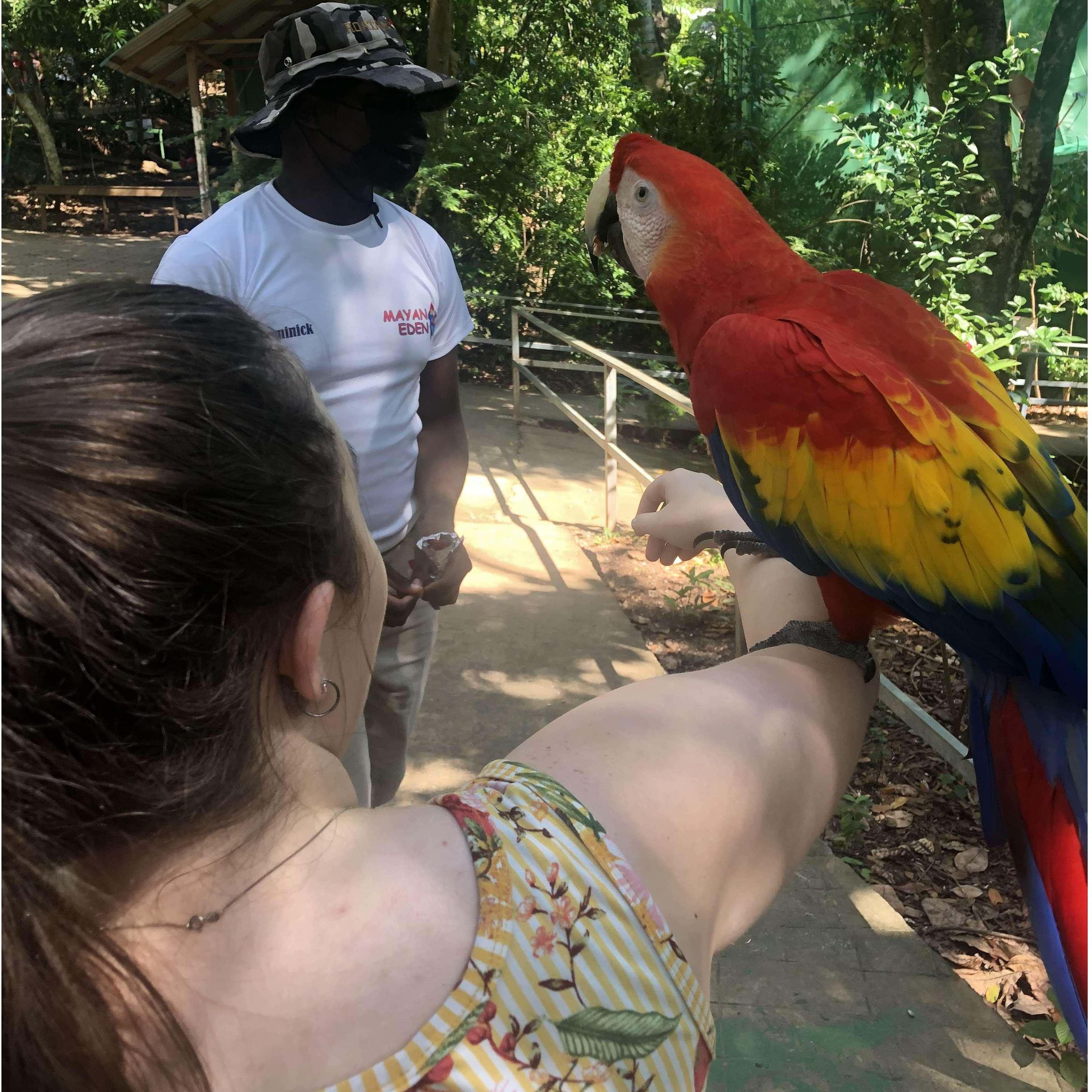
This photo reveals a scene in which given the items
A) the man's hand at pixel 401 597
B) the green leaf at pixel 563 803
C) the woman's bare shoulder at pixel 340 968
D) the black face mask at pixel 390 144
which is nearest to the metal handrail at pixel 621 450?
the man's hand at pixel 401 597

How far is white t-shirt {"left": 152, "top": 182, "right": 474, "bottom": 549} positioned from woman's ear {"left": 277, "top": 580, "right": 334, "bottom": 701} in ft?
3.00

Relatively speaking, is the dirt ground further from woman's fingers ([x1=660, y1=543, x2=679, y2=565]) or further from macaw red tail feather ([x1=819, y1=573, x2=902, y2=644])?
woman's fingers ([x1=660, y1=543, x2=679, y2=565])

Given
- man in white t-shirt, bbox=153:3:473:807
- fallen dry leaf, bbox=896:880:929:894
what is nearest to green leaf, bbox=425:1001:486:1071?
man in white t-shirt, bbox=153:3:473:807

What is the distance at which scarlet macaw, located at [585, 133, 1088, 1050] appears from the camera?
1.24m

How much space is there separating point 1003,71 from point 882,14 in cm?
142

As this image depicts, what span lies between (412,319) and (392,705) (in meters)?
0.83

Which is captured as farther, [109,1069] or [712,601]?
[712,601]

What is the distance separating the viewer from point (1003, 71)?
3557 mm

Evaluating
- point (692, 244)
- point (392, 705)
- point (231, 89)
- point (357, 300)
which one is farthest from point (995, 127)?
point (231, 89)

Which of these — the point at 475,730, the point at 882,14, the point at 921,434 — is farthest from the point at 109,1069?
the point at 882,14

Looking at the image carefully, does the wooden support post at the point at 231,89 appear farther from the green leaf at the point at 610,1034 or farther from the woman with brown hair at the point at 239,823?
the green leaf at the point at 610,1034

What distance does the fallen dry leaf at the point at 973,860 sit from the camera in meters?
2.46

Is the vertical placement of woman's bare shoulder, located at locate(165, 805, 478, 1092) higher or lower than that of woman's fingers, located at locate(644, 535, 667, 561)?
higher

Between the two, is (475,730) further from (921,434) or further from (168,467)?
(168,467)
